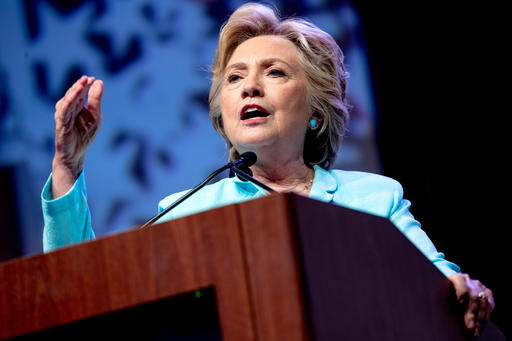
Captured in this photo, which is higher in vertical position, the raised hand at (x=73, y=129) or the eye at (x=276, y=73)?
the eye at (x=276, y=73)

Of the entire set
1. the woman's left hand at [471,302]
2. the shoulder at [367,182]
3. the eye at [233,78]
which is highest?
the eye at [233,78]

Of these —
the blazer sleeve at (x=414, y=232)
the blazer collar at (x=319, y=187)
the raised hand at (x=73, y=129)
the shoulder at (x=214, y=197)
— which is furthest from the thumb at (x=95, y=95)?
the blazer sleeve at (x=414, y=232)

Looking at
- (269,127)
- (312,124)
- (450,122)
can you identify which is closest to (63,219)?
(269,127)

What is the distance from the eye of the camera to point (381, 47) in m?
2.40

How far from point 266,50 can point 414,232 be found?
0.71m

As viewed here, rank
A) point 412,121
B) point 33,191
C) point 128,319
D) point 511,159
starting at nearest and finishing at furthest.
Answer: point 128,319
point 511,159
point 412,121
point 33,191

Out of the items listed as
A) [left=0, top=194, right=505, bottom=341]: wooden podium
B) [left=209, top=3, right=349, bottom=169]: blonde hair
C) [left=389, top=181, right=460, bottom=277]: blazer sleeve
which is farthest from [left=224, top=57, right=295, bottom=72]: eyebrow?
[left=0, top=194, right=505, bottom=341]: wooden podium

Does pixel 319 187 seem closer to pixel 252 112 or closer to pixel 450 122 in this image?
pixel 252 112

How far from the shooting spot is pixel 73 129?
4.63 feet

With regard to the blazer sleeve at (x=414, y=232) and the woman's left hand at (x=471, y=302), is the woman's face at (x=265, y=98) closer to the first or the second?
the blazer sleeve at (x=414, y=232)

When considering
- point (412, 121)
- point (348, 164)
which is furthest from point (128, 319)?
point (412, 121)

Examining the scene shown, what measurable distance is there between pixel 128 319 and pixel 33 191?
189 centimetres

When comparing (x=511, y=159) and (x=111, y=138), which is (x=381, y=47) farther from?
(x=111, y=138)

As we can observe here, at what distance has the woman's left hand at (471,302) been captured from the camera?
3.58ft
